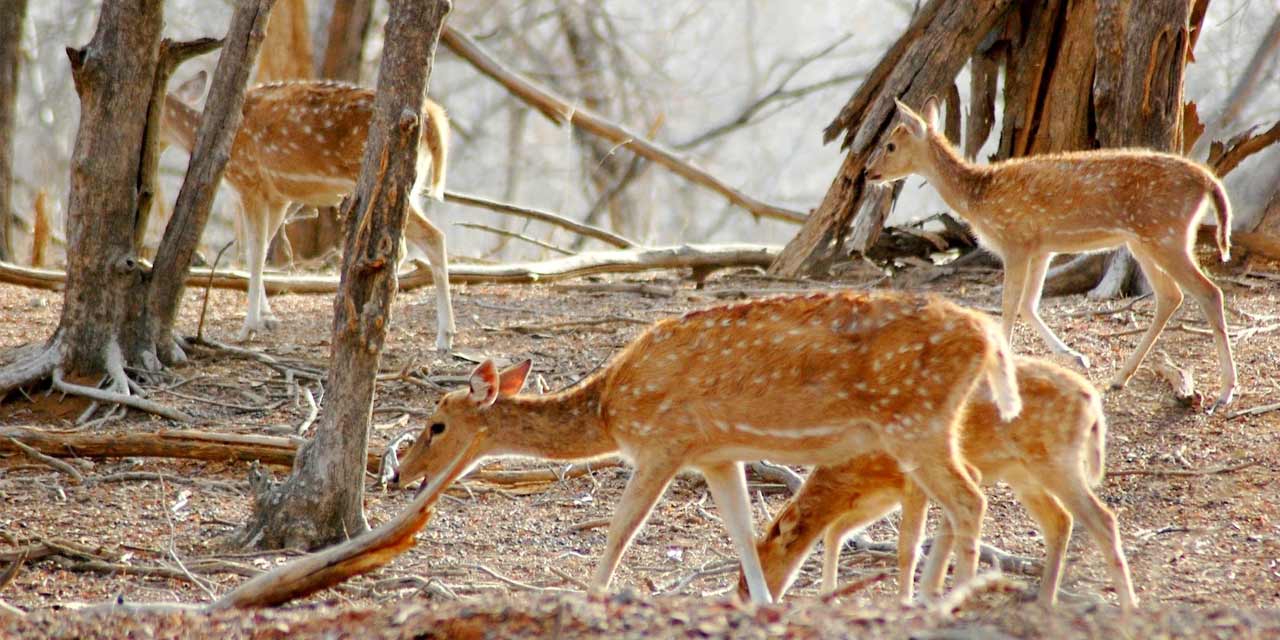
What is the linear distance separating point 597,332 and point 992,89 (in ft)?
14.2

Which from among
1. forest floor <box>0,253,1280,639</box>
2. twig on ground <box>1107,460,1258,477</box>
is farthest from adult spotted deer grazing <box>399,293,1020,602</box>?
Answer: twig on ground <box>1107,460,1258,477</box>

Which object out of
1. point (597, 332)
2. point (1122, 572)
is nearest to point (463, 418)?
point (1122, 572)

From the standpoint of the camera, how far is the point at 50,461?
7.12m

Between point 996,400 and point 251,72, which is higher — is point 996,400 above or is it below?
below

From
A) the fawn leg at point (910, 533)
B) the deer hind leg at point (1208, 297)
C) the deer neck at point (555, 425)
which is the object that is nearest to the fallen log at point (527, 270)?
the deer hind leg at point (1208, 297)

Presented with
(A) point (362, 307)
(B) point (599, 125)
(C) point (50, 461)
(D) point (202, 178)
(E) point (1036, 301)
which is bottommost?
(C) point (50, 461)

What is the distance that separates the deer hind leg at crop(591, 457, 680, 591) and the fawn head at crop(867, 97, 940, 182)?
5037 millimetres

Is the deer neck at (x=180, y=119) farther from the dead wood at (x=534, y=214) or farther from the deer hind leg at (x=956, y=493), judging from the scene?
the deer hind leg at (x=956, y=493)

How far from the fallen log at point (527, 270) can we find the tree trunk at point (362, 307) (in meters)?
5.14

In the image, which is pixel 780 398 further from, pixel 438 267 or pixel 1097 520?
pixel 438 267

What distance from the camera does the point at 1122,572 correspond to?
5547 mm

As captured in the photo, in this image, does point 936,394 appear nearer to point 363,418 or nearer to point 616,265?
point 363,418

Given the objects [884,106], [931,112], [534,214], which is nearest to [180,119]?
[534,214]

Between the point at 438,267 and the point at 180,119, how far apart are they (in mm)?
2749
